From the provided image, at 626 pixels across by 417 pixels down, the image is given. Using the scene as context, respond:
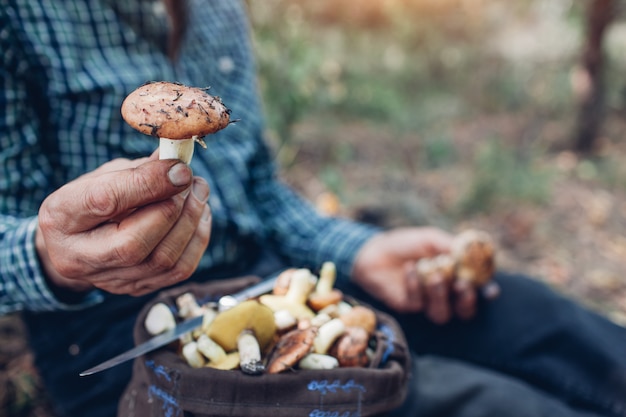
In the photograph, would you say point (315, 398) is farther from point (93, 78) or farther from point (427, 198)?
point (427, 198)

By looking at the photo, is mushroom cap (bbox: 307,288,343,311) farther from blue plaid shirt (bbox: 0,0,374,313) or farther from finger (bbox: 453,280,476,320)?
finger (bbox: 453,280,476,320)

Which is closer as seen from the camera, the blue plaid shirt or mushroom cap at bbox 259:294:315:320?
mushroom cap at bbox 259:294:315:320

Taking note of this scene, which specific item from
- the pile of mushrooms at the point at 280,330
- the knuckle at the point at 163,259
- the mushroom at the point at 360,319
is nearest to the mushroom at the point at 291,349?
the pile of mushrooms at the point at 280,330

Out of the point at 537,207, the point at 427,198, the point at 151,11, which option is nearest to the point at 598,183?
the point at 537,207

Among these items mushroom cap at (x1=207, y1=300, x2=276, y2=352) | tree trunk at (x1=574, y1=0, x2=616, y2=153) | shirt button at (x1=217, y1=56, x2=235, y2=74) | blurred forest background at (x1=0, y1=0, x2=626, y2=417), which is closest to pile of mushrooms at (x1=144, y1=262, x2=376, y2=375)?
mushroom cap at (x1=207, y1=300, x2=276, y2=352)

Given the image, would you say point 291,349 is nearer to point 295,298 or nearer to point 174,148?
point 295,298
